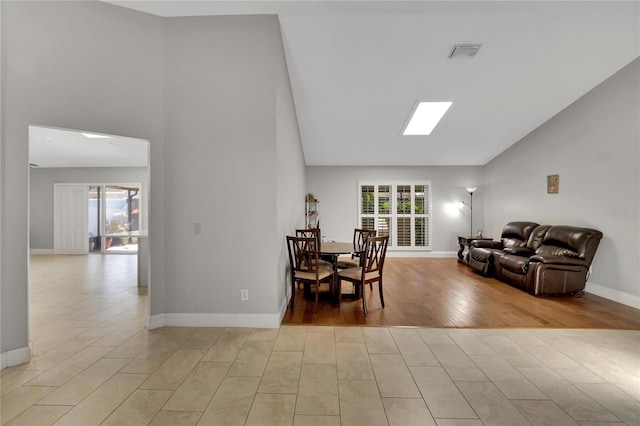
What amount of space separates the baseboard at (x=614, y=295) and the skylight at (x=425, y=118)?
3564 millimetres

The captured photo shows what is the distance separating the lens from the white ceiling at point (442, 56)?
2.86 metres

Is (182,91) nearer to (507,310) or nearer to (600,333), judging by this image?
(507,310)

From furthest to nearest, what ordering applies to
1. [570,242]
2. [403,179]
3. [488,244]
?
[403,179] < [488,244] < [570,242]

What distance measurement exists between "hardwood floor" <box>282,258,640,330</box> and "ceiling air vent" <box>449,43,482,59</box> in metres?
3.20

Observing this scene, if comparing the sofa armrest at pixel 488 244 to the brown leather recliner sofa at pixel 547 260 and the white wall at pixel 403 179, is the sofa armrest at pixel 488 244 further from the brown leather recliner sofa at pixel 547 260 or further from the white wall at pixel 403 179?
the white wall at pixel 403 179

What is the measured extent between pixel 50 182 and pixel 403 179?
989 cm

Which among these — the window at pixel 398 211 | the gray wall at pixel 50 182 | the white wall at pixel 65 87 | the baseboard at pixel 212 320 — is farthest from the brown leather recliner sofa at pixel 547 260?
the gray wall at pixel 50 182

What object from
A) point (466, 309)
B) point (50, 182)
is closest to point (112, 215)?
point (50, 182)

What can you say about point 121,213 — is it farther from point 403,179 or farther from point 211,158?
point 403,179

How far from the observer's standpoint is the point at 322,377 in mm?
2139

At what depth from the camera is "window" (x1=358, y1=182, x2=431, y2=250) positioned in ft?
24.6

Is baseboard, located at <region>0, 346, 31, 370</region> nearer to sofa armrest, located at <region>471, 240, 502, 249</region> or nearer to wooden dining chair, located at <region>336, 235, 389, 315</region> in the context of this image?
wooden dining chair, located at <region>336, 235, 389, 315</region>

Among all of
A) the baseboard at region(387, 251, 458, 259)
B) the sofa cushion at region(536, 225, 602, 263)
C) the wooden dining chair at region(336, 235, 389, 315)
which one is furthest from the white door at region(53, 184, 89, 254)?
the sofa cushion at region(536, 225, 602, 263)

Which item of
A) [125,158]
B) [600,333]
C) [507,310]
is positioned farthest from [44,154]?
[600,333]
